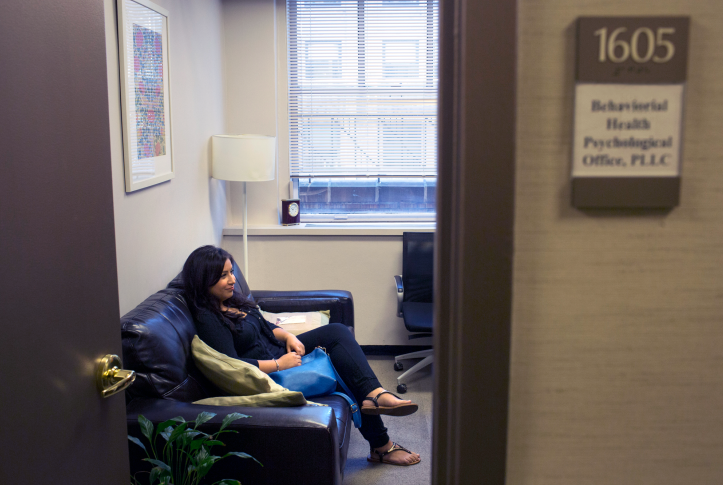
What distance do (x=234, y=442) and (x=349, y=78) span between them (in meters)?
2.93

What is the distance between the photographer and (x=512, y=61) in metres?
0.66

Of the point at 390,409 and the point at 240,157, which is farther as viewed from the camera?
the point at 240,157

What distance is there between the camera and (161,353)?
2.18m

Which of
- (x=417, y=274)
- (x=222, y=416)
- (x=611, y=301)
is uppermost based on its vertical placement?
(x=611, y=301)

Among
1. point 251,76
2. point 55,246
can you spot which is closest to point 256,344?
point 55,246

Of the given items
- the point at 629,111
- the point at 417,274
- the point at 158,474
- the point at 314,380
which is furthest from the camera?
the point at 417,274

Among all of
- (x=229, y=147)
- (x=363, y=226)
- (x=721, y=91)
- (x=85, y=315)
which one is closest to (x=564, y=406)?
(x=721, y=91)

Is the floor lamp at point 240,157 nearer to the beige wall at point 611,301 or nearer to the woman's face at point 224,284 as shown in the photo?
the woman's face at point 224,284

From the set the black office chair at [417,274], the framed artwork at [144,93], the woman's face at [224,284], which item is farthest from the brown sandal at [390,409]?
the framed artwork at [144,93]

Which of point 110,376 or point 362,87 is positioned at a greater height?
point 362,87

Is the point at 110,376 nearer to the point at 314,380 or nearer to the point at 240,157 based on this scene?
the point at 314,380

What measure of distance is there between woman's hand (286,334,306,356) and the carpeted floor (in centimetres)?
54

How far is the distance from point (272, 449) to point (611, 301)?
155cm

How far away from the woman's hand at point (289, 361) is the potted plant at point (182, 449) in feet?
2.52
